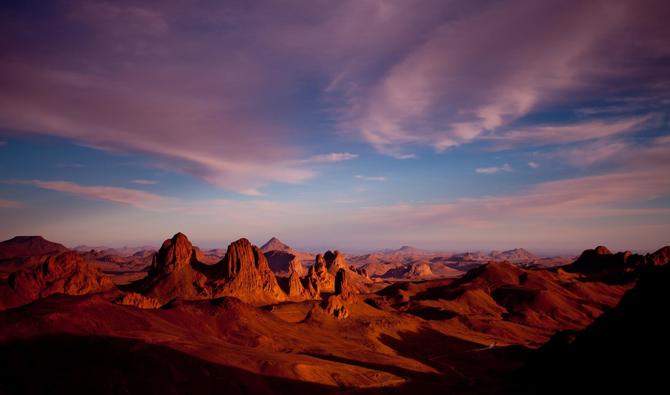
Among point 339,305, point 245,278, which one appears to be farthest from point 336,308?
point 245,278

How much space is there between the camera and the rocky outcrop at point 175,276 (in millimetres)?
122562

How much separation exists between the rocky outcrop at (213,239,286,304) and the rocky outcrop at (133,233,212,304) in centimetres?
552

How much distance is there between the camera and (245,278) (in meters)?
132

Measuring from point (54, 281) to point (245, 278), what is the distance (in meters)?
52.3

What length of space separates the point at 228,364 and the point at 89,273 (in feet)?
287

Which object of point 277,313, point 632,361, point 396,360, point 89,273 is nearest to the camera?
point 632,361

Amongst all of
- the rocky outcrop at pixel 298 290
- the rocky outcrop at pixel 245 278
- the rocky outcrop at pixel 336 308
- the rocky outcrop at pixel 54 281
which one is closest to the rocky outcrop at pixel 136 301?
the rocky outcrop at pixel 245 278

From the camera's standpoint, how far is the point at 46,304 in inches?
2537

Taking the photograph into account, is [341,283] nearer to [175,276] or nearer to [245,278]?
[245,278]

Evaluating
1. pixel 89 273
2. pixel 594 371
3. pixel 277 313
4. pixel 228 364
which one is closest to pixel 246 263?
pixel 277 313

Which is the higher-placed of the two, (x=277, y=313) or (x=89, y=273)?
(x=89, y=273)

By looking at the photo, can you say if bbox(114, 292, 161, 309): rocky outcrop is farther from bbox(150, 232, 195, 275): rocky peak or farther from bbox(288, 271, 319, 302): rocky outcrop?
bbox(288, 271, 319, 302): rocky outcrop

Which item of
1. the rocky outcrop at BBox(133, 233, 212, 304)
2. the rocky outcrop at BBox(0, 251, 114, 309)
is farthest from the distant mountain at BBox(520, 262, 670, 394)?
the rocky outcrop at BBox(0, 251, 114, 309)

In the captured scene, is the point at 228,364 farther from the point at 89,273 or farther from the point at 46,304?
the point at 89,273
